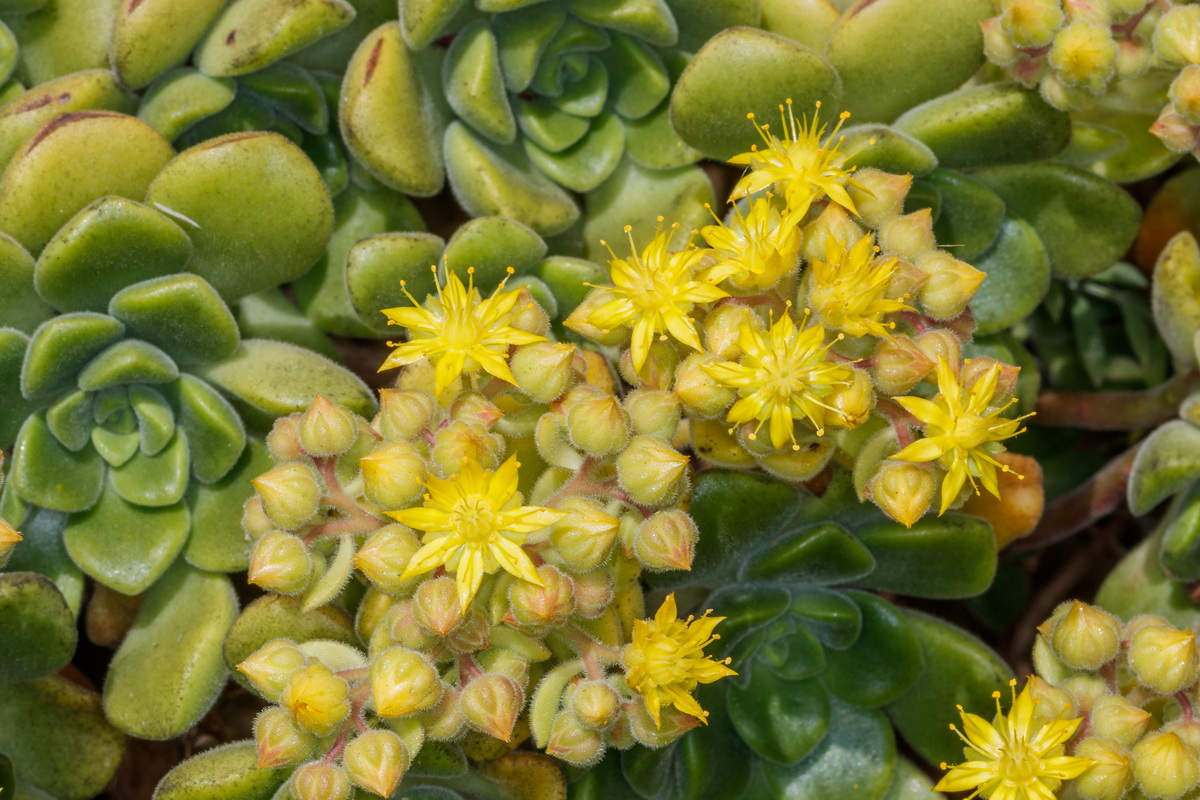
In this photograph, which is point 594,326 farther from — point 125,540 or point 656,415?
point 125,540

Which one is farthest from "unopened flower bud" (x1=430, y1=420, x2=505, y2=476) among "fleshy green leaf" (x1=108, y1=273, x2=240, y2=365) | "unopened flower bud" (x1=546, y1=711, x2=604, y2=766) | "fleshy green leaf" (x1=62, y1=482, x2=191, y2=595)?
"fleshy green leaf" (x1=62, y1=482, x2=191, y2=595)

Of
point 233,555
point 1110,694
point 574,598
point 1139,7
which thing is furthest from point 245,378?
point 1139,7

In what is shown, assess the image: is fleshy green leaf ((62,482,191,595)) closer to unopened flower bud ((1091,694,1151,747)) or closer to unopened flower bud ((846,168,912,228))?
unopened flower bud ((846,168,912,228))

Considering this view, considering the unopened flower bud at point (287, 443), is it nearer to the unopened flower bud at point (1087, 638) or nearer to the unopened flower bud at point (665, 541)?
the unopened flower bud at point (665, 541)

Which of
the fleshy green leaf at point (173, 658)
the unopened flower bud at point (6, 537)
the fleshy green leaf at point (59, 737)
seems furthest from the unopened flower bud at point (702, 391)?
the fleshy green leaf at point (59, 737)

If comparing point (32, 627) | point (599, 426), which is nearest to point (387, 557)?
point (599, 426)
